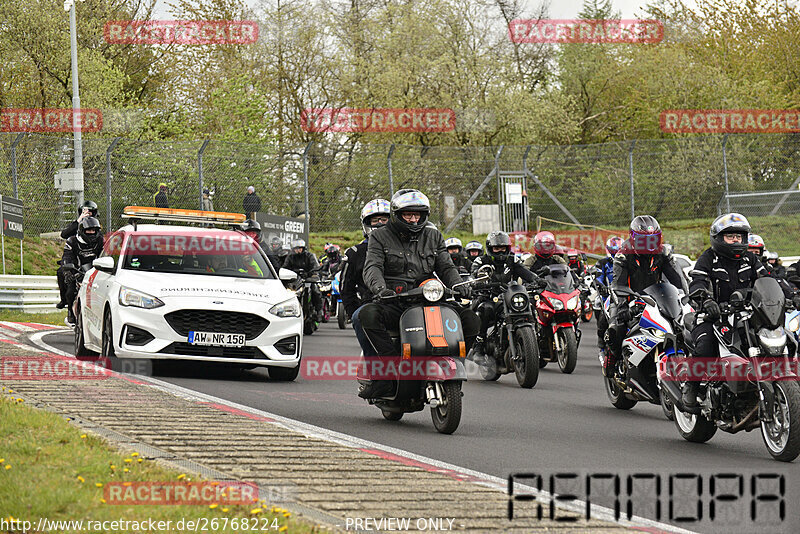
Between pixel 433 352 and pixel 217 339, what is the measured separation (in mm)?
3882

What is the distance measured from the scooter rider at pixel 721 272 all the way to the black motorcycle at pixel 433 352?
6.00 ft

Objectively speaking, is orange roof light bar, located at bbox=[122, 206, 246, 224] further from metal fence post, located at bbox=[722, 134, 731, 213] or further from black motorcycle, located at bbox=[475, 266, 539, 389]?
metal fence post, located at bbox=[722, 134, 731, 213]

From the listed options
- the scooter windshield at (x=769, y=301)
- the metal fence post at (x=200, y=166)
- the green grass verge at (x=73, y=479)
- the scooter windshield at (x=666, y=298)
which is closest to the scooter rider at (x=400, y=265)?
the scooter windshield at (x=666, y=298)

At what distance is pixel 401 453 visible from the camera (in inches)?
332

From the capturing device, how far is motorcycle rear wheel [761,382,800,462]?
27.8ft

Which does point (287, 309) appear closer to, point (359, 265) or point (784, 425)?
point (359, 265)

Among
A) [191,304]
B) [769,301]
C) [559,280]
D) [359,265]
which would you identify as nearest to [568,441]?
[769,301]

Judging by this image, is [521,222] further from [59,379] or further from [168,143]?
[59,379]

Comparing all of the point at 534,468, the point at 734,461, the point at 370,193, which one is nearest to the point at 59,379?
the point at 534,468

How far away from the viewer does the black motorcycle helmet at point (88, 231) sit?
18.6 meters

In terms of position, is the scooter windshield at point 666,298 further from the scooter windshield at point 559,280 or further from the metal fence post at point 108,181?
the metal fence post at point 108,181

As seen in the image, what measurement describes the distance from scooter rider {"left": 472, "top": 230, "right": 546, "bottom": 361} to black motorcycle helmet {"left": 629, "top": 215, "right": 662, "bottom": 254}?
3368mm

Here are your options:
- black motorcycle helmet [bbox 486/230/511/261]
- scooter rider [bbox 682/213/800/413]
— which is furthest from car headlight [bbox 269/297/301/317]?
scooter rider [bbox 682/213/800/413]

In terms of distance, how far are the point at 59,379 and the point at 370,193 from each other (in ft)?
82.8
